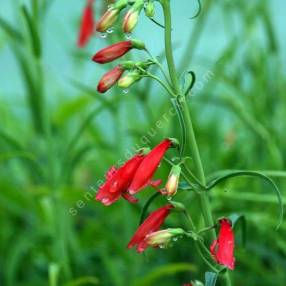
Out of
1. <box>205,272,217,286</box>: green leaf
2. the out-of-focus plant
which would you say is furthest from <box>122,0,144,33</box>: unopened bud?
<box>205,272,217,286</box>: green leaf

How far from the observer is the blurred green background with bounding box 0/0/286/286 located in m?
2.64

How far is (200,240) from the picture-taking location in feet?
5.17

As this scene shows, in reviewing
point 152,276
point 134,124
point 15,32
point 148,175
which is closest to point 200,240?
point 148,175

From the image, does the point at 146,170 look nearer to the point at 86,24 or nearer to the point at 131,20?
the point at 131,20

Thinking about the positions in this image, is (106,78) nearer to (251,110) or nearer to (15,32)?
(15,32)

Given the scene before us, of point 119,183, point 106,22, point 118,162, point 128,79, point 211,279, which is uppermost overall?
point 106,22

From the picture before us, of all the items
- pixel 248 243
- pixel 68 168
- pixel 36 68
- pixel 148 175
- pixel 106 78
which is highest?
pixel 106 78

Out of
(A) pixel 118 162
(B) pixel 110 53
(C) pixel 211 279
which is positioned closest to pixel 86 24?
(A) pixel 118 162

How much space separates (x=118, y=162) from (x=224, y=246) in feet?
2.73

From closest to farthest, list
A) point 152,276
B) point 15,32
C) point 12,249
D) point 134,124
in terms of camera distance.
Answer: point 152,276 → point 15,32 → point 12,249 → point 134,124

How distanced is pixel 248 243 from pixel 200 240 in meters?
1.47

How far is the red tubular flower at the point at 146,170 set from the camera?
150 cm

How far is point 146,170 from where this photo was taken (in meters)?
1.51

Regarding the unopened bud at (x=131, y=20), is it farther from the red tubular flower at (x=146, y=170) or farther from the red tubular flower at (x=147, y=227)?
the red tubular flower at (x=147, y=227)
